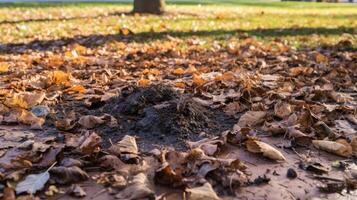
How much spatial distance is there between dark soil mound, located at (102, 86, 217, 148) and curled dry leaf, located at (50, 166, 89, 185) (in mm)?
548

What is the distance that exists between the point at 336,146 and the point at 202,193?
1.06m

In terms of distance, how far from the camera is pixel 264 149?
283cm

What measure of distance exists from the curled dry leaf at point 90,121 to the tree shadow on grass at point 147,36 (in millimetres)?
4130

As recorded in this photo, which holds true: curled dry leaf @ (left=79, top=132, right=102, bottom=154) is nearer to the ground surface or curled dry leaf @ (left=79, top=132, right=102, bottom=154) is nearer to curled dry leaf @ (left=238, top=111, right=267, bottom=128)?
the ground surface

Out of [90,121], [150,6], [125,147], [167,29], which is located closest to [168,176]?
[125,147]

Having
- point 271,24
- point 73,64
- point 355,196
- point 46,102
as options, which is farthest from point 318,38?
point 355,196

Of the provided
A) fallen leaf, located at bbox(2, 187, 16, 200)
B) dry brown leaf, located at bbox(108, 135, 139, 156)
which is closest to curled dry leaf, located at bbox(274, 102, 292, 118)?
dry brown leaf, located at bbox(108, 135, 139, 156)

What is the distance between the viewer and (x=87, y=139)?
2.80 metres

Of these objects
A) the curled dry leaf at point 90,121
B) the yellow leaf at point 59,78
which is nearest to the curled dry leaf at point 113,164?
the curled dry leaf at point 90,121

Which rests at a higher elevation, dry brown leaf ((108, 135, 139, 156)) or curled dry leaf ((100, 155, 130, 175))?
dry brown leaf ((108, 135, 139, 156))

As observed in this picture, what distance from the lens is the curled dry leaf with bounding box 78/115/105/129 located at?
3211mm

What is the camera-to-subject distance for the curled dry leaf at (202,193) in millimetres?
2279

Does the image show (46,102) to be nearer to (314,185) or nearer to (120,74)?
(120,74)

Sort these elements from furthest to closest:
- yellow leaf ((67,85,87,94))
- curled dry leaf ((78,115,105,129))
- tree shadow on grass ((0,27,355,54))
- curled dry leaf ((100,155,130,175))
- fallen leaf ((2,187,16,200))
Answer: tree shadow on grass ((0,27,355,54)) → yellow leaf ((67,85,87,94)) → curled dry leaf ((78,115,105,129)) → curled dry leaf ((100,155,130,175)) → fallen leaf ((2,187,16,200))
